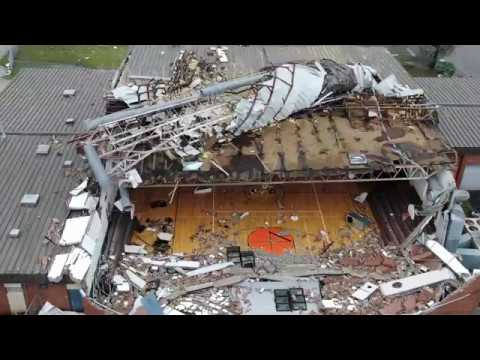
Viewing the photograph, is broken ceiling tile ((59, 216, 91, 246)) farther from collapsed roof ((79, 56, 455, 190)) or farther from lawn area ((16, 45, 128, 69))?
lawn area ((16, 45, 128, 69))

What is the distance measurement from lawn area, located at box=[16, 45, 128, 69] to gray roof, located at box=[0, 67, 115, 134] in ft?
20.7

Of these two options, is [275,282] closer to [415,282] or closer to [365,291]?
[365,291]

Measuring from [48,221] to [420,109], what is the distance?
15.9 metres

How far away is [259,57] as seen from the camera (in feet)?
105

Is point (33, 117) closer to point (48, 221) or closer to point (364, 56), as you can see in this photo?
point (48, 221)

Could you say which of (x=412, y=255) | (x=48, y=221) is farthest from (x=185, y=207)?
(x=412, y=255)

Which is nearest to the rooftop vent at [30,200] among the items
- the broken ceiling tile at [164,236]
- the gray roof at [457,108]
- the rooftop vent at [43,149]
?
the rooftop vent at [43,149]

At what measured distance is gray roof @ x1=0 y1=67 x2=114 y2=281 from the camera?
72.2 ft

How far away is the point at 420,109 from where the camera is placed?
2648 centimetres

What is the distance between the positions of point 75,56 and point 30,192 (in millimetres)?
18720

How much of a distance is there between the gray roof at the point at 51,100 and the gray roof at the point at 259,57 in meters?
2.66

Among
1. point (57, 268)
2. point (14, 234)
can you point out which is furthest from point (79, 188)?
point (57, 268)

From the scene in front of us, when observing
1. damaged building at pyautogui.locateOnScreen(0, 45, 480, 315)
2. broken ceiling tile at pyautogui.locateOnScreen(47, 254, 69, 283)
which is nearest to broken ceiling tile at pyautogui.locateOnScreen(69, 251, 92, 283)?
damaged building at pyautogui.locateOnScreen(0, 45, 480, 315)

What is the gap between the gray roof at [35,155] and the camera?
2202 cm
